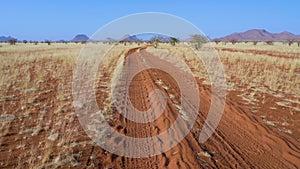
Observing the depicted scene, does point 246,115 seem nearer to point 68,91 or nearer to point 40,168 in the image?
point 40,168

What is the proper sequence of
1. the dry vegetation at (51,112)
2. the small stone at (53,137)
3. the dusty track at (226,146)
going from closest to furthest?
the dusty track at (226,146) < the dry vegetation at (51,112) < the small stone at (53,137)

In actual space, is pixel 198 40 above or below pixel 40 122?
above

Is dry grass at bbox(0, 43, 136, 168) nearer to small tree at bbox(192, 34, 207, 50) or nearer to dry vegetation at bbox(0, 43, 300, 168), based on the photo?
dry vegetation at bbox(0, 43, 300, 168)

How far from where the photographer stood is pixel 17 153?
5.01 m

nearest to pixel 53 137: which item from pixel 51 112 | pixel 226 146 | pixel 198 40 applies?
pixel 51 112

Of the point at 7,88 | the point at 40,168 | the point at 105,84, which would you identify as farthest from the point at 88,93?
the point at 40,168

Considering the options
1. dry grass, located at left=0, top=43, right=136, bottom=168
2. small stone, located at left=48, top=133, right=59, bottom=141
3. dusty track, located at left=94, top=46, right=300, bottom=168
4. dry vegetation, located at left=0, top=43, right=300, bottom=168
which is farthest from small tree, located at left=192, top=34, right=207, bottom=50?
small stone, located at left=48, top=133, right=59, bottom=141

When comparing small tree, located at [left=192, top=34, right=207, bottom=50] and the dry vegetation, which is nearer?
the dry vegetation

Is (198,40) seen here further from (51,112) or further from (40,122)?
(40,122)

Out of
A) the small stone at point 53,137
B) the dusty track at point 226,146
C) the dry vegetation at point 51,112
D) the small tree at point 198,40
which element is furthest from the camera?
the small tree at point 198,40

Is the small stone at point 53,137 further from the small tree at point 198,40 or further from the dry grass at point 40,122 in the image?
the small tree at point 198,40

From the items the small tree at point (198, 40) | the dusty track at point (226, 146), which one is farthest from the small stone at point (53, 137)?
the small tree at point (198, 40)

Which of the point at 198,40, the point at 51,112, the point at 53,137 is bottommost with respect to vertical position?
the point at 53,137

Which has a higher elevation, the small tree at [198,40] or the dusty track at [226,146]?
the small tree at [198,40]
